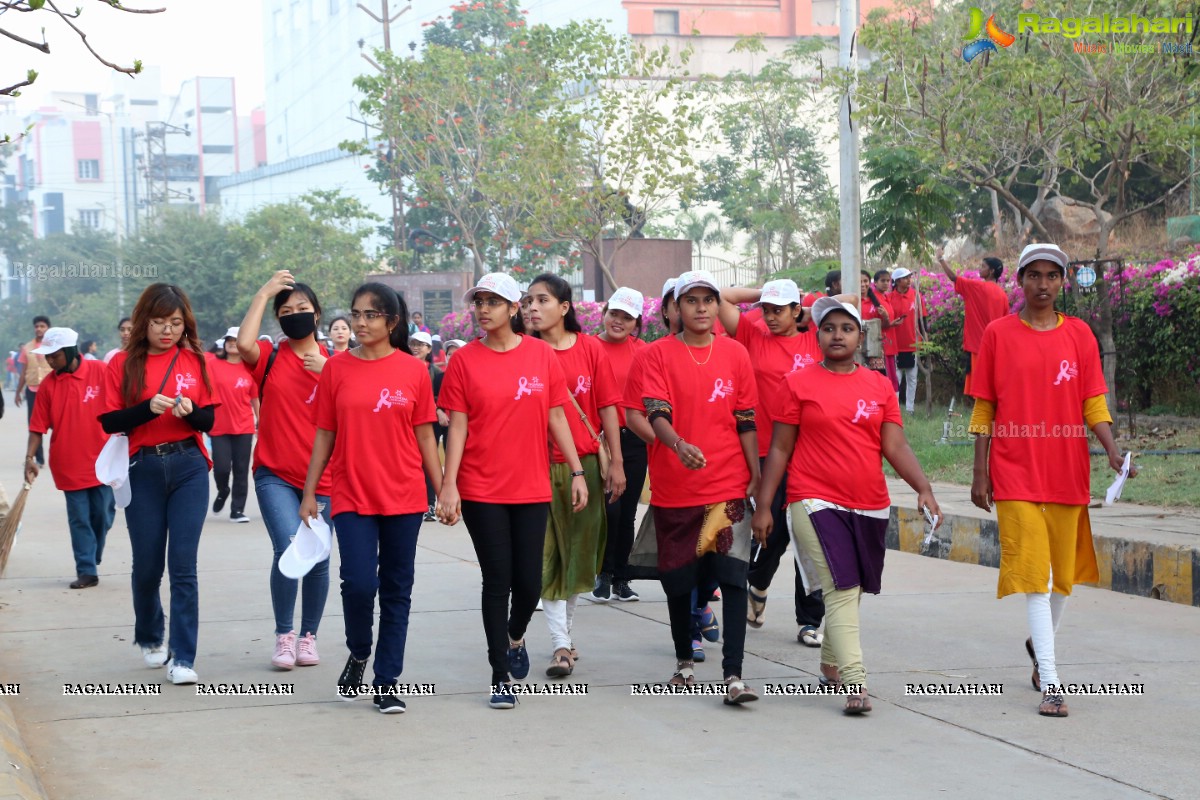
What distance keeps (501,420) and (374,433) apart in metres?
0.51

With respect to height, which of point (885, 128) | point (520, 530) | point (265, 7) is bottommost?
point (520, 530)

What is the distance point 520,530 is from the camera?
19.2ft

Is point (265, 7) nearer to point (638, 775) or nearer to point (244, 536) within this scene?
point (244, 536)

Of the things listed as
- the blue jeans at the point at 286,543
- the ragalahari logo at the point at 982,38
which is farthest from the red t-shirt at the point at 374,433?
the ragalahari logo at the point at 982,38

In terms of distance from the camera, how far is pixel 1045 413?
5.90 metres

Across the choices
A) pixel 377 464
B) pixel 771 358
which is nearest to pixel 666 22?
pixel 771 358

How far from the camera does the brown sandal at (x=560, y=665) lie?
6.43 meters

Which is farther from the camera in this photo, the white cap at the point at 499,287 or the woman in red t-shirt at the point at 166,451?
the woman in red t-shirt at the point at 166,451

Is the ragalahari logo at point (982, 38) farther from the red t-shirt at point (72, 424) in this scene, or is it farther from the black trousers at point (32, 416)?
the black trousers at point (32, 416)

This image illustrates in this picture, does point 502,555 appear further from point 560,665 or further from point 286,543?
point 286,543

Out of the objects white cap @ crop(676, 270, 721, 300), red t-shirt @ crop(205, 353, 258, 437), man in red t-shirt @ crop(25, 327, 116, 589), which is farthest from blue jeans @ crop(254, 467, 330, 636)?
red t-shirt @ crop(205, 353, 258, 437)

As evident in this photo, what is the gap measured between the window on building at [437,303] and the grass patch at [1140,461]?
21.5 meters

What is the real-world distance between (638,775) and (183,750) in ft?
5.44

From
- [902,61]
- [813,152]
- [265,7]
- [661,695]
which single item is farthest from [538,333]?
[265,7]
